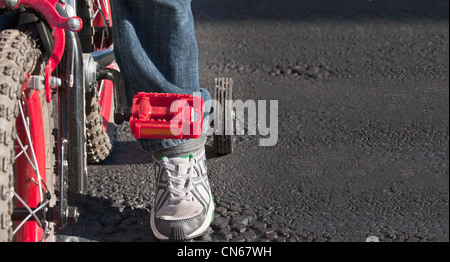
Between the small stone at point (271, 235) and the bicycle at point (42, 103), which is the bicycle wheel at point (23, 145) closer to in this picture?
the bicycle at point (42, 103)

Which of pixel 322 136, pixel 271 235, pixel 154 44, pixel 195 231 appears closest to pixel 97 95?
pixel 154 44

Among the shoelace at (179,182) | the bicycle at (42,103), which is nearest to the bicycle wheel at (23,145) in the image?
the bicycle at (42,103)

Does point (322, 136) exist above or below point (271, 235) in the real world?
above

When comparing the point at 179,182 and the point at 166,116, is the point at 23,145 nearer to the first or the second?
the point at 166,116

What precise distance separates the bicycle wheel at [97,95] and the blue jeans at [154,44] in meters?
0.38

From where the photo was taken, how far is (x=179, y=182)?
1.97m

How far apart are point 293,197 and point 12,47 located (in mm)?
1191

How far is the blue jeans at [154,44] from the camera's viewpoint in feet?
5.88

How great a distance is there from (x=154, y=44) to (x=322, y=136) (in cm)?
109

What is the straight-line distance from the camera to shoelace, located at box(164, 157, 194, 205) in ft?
6.45

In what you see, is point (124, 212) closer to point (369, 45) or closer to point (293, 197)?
point (293, 197)

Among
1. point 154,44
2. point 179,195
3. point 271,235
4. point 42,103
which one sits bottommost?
point 271,235
